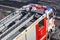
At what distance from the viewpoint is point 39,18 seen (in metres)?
14.9

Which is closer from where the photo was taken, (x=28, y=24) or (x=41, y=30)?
(x=28, y=24)

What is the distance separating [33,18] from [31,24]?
1308 millimetres

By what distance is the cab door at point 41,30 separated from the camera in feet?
48.2

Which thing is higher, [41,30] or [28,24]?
[28,24]

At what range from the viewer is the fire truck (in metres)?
13.2

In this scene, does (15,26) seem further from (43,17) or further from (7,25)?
(43,17)

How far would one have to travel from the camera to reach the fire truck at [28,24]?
13160mm

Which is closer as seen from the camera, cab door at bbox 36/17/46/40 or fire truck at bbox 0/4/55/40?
fire truck at bbox 0/4/55/40

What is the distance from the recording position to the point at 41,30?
49.4ft

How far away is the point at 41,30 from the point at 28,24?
1294 mm

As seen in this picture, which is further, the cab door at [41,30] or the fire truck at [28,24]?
the cab door at [41,30]

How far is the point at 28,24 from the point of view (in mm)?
14383

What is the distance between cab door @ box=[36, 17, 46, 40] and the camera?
14.7 m

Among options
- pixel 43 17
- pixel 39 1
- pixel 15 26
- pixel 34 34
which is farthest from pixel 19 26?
pixel 39 1
